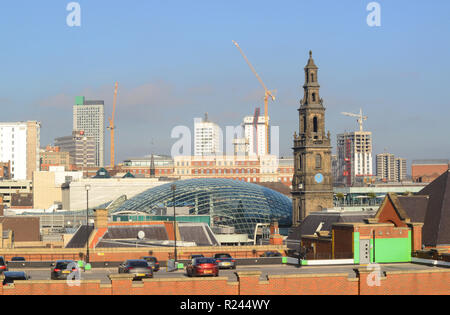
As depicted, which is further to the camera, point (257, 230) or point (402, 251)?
point (257, 230)

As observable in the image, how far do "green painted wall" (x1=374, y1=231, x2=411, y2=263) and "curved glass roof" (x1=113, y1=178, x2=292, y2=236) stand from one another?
259 ft

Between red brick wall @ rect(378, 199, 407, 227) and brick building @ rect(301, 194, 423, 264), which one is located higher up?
red brick wall @ rect(378, 199, 407, 227)

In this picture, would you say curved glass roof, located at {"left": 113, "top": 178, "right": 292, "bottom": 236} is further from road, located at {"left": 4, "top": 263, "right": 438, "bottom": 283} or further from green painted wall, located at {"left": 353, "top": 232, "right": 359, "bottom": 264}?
road, located at {"left": 4, "top": 263, "right": 438, "bottom": 283}

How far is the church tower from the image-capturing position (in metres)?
141

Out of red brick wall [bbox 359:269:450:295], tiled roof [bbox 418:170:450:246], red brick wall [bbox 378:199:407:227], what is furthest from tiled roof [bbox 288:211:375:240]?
red brick wall [bbox 359:269:450:295]

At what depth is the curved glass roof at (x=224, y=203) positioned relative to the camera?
131 m

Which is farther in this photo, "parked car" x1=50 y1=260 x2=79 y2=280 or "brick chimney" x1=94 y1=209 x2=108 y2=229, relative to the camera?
"brick chimney" x1=94 y1=209 x2=108 y2=229

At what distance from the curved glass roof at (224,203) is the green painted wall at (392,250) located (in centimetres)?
7882

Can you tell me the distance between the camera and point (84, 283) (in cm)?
3416

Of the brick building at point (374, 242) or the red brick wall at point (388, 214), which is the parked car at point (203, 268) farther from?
the red brick wall at point (388, 214)
